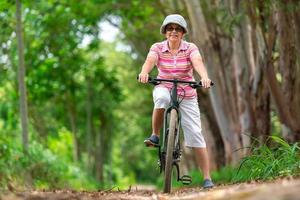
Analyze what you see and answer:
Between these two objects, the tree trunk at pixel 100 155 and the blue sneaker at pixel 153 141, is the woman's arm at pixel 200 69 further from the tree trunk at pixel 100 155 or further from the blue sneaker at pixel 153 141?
the tree trunk at pixel 100 155

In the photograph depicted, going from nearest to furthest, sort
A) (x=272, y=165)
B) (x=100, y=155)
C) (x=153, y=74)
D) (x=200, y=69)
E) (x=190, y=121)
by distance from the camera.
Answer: (x=272, y=165)
(x=200, y=69)
(x=190, y=121)
(x=153, y=74)
(x=100, y=155)

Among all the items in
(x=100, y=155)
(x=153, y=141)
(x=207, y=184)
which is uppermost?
(x=153, y=141)

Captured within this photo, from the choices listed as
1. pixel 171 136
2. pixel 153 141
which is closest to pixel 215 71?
pixel 153 141

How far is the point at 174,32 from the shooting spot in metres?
7.89

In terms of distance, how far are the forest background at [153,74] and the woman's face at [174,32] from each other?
150 centimetres

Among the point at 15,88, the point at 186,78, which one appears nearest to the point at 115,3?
the point at 15,88

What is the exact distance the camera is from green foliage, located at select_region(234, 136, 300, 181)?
7184 mm

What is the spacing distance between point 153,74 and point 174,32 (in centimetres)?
1331

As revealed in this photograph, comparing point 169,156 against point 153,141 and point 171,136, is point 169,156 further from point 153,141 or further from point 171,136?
point 153,141

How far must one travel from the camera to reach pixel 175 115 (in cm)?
770

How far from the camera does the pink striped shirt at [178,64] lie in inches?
311

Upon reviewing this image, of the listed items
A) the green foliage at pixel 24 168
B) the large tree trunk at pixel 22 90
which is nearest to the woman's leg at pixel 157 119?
the green foliage at pixel 24 168

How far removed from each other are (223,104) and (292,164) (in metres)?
9.11

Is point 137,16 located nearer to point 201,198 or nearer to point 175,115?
point 175,115
